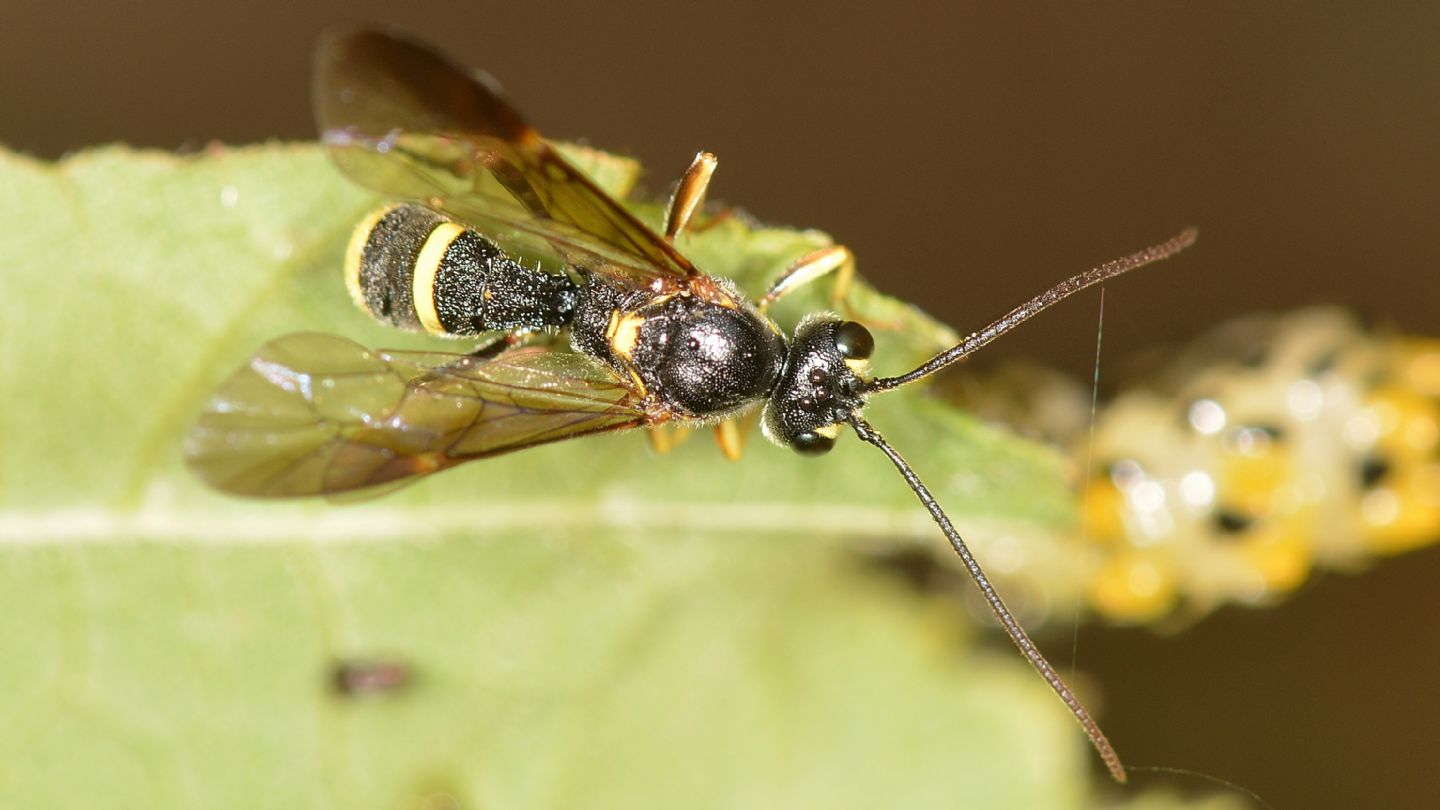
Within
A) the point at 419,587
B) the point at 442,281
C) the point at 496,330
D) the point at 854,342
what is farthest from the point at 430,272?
the point at 854,342

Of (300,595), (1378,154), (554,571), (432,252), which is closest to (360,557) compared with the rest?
(300,595)

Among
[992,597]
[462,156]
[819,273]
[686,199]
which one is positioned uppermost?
[819,273]

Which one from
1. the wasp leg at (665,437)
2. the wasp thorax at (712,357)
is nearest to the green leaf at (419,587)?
the wasp leg at (665,437)

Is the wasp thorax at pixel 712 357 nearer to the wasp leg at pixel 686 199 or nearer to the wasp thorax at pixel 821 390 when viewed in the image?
the wasp thorax at pixel 821 390

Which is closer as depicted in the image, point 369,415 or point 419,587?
point 369,415

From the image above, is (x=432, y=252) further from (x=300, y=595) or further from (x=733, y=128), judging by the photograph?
(x=733, y=128)

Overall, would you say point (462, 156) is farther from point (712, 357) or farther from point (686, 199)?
point (712, 357)
